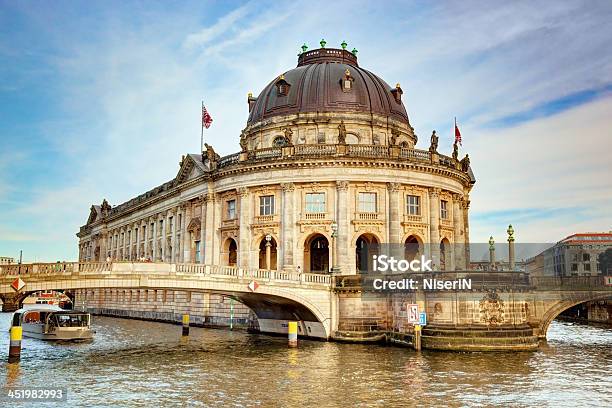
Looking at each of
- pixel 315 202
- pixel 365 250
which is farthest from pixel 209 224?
pixel 365 250

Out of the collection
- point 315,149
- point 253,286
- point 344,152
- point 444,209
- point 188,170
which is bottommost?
point 253,286

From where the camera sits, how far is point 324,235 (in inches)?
2169

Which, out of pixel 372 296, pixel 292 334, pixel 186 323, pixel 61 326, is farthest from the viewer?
pixel 186 323

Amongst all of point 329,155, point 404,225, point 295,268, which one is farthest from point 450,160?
point 295,268

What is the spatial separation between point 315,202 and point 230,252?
483 inches

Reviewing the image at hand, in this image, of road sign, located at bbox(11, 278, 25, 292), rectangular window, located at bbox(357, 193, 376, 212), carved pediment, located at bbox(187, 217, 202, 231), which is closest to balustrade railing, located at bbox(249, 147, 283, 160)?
rectangular window, located at bbox(357, 193, 376, 212)

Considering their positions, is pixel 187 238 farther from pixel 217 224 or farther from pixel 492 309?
pixel 492 309

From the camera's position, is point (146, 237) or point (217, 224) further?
point (146, 237)

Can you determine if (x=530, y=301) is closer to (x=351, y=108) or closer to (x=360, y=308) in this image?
(x=360, y=308)

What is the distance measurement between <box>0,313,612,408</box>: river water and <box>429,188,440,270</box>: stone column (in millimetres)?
14024

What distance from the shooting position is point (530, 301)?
Answer: 44688 mm

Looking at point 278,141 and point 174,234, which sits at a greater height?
point 278,141

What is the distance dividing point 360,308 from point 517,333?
10864 mm

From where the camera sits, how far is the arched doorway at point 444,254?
5991 cm
